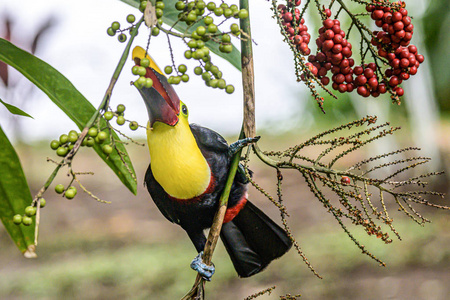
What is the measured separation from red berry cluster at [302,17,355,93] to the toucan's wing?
0.14 metres

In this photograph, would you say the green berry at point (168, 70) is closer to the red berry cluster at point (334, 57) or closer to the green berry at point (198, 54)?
the green berry at point (198, 54)

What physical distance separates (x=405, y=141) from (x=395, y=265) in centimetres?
152

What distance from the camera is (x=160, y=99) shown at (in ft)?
1.65

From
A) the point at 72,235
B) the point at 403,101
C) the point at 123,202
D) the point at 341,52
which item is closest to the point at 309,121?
the point at 403,101

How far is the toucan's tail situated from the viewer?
62 cm

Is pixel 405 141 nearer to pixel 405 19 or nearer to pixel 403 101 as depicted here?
pixel 403 101

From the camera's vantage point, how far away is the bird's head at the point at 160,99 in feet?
1.58

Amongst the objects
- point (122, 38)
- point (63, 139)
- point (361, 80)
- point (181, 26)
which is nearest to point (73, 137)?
point (63, 139)

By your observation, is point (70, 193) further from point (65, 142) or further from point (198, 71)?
point (198, 71)

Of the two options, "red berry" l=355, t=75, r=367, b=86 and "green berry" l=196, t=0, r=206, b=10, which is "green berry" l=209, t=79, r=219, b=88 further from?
"red berry" l=355, t=75, r=367, b=86

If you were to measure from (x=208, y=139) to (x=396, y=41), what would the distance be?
0.27 metres

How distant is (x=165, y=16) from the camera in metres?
0.59

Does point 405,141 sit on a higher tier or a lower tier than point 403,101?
lower

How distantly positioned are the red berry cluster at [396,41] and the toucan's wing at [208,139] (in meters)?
0.24
